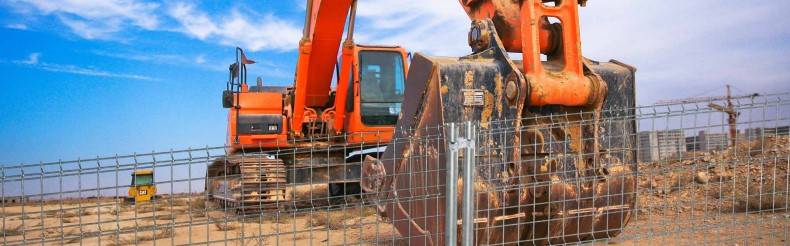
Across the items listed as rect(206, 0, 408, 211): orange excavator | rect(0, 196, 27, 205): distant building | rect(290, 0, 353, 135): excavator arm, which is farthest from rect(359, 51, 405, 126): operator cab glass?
rect(0, 196, 27, 205): distant building

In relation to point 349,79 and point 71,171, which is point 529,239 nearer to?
point 71,171

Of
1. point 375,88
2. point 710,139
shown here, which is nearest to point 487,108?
point 710,139

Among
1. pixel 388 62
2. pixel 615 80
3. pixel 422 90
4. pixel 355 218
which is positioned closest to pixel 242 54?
pixel 388 62

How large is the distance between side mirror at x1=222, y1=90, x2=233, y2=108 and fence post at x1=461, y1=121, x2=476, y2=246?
673 cm

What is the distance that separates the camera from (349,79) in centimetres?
897

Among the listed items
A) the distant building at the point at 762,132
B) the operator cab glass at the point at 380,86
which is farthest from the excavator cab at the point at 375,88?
the distant building at the point at 762,132

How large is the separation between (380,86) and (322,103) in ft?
4.03

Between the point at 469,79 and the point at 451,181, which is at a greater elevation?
the point at 469,79

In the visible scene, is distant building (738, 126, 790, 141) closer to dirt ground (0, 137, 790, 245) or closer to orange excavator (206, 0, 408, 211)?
dirt ground (0, 137, 790, 245)

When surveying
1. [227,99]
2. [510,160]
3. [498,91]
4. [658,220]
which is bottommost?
[658,220]

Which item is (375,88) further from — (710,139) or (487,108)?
(710,139)

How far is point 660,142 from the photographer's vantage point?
3.88 metres

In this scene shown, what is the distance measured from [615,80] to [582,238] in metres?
1.15

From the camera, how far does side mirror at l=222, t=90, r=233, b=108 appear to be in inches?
358
